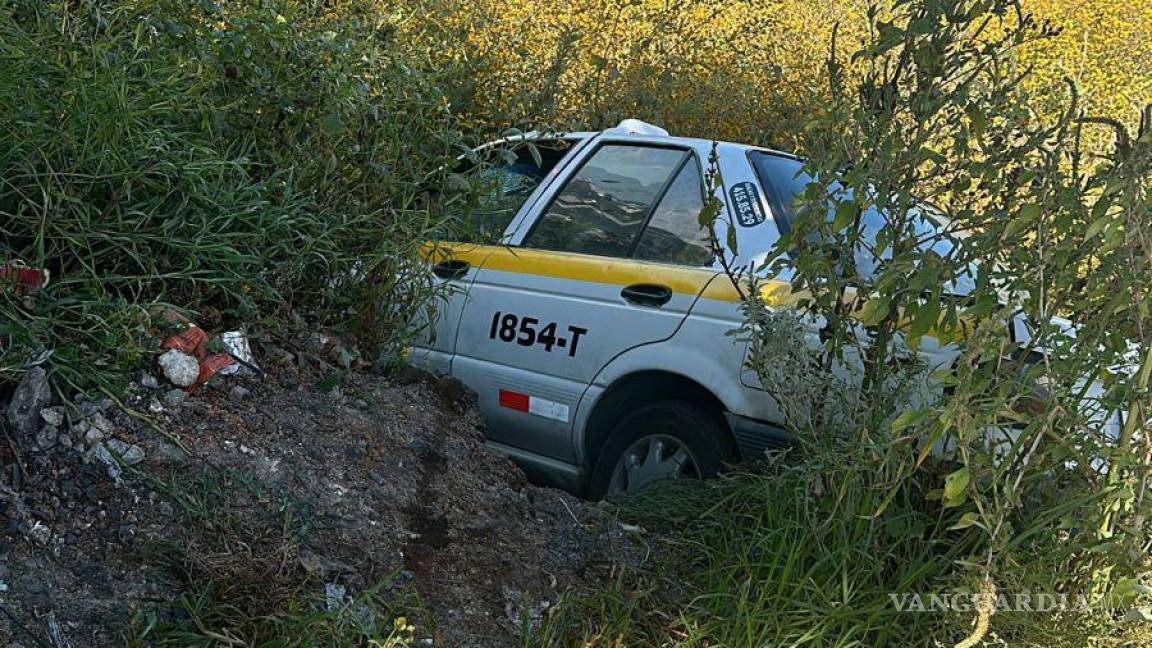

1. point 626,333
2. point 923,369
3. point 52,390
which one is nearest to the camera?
point 52,390

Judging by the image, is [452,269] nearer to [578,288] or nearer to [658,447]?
[578,288]

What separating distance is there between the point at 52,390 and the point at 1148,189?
2880mm

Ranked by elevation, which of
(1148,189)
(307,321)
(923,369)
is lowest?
(307,321)

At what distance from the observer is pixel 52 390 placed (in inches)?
134

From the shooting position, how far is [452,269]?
540 centimetres

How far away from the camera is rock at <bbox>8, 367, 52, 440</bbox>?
3.26 m

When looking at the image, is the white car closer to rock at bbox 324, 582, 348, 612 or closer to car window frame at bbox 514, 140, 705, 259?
car window frame at bbox 514, 140, 705, 259

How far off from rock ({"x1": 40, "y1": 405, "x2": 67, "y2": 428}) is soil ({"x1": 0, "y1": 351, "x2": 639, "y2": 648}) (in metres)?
0.03

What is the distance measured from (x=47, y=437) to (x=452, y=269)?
2351 millimetres

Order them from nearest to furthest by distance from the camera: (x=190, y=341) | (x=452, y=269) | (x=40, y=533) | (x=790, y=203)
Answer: (x=40, y=533), (x=190, y=341), (x=790, y=203), (x=452, y=269)

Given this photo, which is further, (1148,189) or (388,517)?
(388,517)

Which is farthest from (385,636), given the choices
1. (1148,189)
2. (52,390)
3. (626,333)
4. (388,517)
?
(1148,189)

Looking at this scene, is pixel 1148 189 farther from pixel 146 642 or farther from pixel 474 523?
pixel 146 642

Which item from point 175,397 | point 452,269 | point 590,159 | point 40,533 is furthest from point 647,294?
point 40,533
